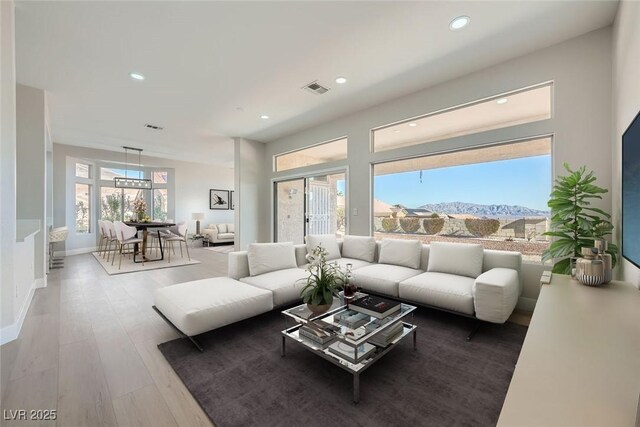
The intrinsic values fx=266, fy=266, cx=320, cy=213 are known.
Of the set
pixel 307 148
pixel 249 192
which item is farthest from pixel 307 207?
pixel 249 192

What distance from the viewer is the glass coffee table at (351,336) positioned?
5.81ft

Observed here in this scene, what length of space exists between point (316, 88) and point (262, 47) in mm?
1152

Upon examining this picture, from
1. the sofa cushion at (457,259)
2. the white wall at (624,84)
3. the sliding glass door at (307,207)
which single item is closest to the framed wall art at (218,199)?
the sliding glass door at (307,207)

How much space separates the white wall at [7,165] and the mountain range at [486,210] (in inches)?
190

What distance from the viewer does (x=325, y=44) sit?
2.86 meters

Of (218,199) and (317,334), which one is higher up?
(218,199)

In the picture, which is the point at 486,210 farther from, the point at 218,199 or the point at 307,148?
the point at 218,199

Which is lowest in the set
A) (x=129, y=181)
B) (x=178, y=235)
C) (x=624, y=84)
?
(x=178, y=235)

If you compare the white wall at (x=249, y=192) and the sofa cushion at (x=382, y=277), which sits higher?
Answer: the white wall at (x=249, y=192)

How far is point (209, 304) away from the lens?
2.31 metres

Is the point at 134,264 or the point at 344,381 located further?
the point at 134,264

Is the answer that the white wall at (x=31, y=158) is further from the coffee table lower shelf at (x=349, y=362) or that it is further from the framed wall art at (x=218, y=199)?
the framed wall art at (x=218, y=199)

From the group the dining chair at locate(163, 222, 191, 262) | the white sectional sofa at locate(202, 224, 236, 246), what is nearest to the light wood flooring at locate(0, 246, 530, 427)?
the dining chair at locate(163, 222, 191, 262)

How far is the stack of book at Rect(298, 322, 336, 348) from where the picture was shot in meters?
1.94
